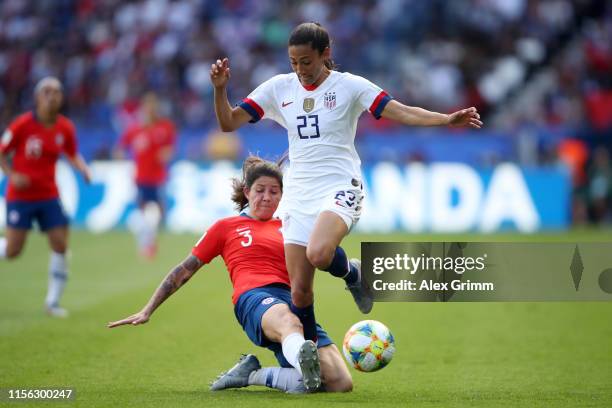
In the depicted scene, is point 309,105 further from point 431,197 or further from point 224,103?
point 431,197

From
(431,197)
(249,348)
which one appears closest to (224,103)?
(249,348)

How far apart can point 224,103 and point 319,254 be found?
1343mm

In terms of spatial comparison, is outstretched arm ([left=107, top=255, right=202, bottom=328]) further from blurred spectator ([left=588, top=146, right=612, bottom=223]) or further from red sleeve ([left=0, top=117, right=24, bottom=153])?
blurred spectator ([left=588, top=146, right=612, bottom=223])

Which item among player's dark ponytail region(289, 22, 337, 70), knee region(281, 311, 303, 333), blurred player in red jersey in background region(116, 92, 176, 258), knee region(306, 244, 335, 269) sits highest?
blurred player in red jersey in background region(116, 92, 176, 258)

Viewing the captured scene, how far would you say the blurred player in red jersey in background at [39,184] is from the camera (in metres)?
12.2

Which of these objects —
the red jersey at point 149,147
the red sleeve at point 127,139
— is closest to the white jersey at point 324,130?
the red jersey at point 149,147

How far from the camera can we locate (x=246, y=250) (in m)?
7.84

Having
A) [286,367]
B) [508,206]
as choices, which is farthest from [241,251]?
[508,206]

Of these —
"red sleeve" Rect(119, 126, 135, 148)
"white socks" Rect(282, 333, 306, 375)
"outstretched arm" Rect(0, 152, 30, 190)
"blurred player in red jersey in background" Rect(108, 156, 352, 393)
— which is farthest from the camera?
"red sleeve" Rect(119, 126, 135, 148)

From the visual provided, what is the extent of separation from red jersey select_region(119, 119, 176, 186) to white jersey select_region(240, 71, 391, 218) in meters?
11.4

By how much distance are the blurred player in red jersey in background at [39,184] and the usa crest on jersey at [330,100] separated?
543cm

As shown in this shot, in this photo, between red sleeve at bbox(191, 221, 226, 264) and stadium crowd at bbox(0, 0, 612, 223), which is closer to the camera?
red sleeve at bbox(191, 221, 226, 264)

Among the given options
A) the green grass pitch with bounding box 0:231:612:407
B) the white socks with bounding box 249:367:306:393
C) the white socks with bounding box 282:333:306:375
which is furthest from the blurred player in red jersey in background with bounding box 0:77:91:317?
the white socks with bounding box 282:333:306:375

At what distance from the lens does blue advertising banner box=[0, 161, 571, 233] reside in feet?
71.7
